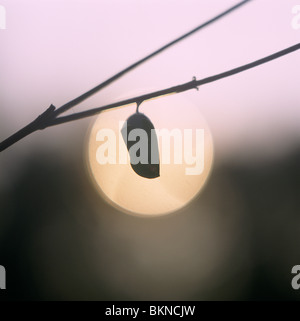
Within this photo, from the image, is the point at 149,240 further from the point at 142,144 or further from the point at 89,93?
the point at 89,93

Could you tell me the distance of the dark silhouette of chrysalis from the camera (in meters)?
1.69

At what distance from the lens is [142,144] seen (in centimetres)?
168

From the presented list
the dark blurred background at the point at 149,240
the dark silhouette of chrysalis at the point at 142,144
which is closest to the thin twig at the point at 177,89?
the dark silhouette of chrysalis at the point at 142,144

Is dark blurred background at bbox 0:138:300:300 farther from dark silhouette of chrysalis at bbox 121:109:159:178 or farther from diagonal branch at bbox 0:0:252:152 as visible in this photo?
diagonal branch at bbox 0:0:252:152

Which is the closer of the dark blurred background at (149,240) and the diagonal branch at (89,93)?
the diagonal branch at (89,93)

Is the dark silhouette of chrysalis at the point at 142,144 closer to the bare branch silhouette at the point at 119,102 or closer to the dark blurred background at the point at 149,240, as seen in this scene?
the bare branch silhouette at the point at 119,102

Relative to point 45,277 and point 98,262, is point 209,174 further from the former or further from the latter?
point 45,277

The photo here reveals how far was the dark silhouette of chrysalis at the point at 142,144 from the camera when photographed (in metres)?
1.69

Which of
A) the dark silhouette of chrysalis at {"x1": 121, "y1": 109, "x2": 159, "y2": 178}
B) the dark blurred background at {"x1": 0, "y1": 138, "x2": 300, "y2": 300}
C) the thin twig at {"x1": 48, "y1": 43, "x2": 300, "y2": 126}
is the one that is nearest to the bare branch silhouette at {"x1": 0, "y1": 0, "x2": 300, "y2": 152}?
the thin twig at {"x1": 48, "y1": 43, "x2": 300, "y2": 126}

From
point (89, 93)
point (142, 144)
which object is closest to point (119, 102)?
point (89, 93)

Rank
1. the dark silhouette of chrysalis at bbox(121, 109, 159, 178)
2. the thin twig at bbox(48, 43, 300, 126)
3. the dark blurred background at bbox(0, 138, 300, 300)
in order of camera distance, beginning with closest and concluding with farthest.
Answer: the thin twig at bbox(48, 43, 300, 126) < the dark silhouette of chrysalis at bbox(121, 109, 159, 178) < the dark blurred background at bbox(0, 138, 300, 300)

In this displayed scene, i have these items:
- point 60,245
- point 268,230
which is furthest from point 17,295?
point 268,230

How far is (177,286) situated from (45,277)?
4318 millimetres

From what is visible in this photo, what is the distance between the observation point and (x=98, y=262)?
14227mm
